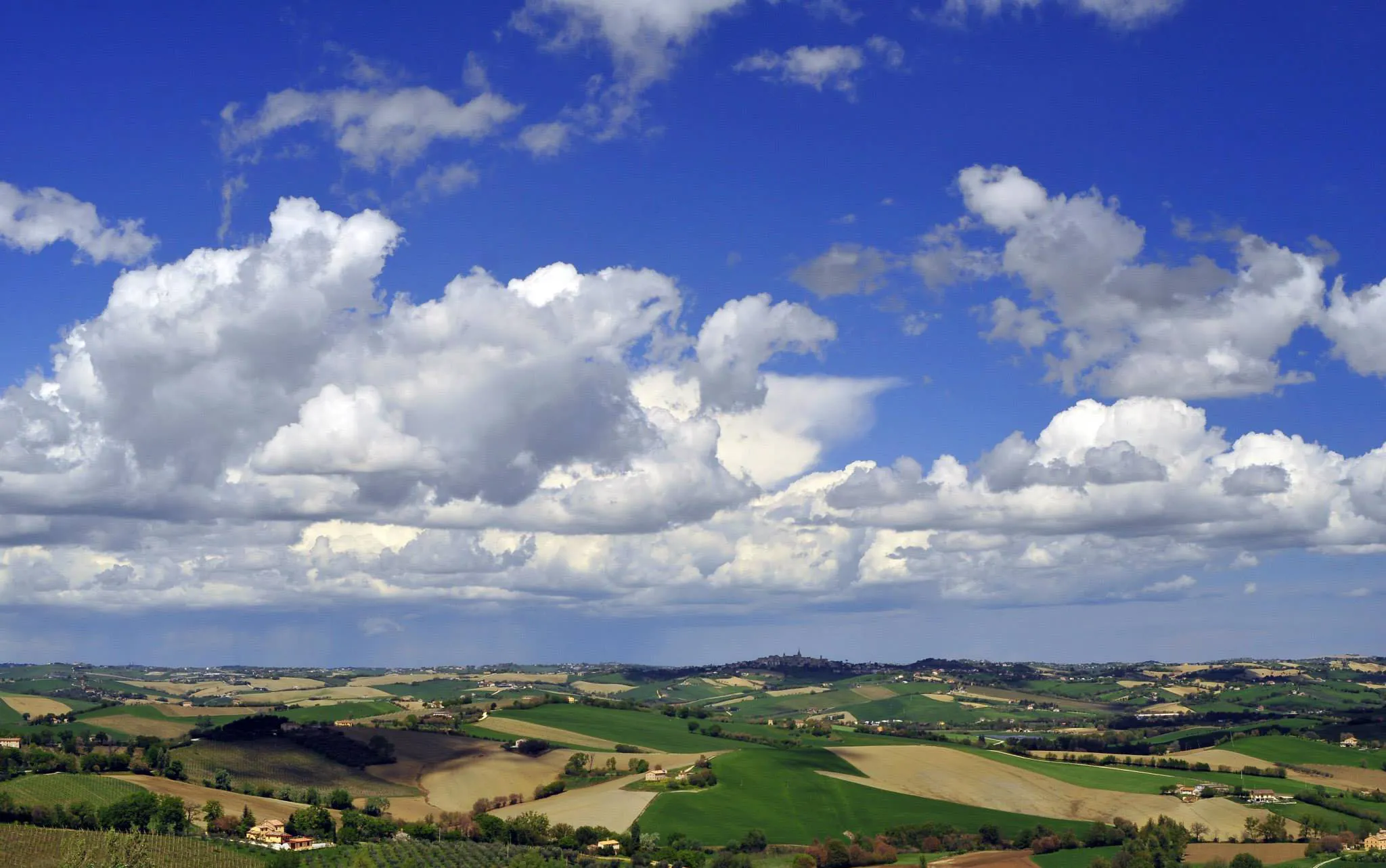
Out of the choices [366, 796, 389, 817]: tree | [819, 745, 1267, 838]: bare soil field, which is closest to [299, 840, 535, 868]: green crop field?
[366, 796, 389, 817]: tree

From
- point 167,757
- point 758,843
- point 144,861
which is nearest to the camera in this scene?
point 144,861

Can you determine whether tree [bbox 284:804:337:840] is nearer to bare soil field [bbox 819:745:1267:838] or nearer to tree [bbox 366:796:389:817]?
tree [bbox 366:796:389:817]

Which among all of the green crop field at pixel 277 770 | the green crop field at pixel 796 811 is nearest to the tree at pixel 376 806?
the green crop field at pixel 277 770

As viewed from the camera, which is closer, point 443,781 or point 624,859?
point 624,859

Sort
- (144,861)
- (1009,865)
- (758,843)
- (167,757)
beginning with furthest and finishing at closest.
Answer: (167,757) < (758,843) < (1009,865) < (144,861)

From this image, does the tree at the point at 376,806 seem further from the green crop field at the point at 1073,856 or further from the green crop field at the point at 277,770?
the green crop field at the point at 1073,856

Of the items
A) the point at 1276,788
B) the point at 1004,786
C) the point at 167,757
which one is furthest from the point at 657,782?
the point at 1276,788

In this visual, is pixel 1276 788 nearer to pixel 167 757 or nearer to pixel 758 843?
pixel 758 843
